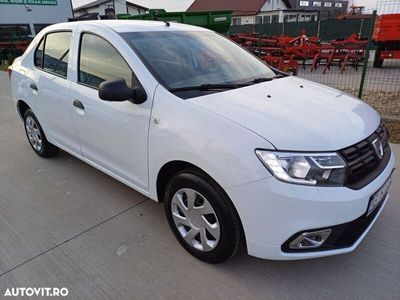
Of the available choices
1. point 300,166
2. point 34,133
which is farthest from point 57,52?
point 300,166

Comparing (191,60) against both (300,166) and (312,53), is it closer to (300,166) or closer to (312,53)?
(300,166)

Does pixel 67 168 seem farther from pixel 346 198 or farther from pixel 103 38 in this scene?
pixel 346 198

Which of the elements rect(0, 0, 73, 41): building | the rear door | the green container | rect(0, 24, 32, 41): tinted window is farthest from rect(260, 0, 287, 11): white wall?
the rear door

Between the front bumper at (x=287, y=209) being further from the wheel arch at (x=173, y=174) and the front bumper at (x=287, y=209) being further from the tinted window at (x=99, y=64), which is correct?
the tinted window at (x=99, y=64)

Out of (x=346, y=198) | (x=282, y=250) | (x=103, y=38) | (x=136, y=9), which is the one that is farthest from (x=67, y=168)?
(x=136, y=9)

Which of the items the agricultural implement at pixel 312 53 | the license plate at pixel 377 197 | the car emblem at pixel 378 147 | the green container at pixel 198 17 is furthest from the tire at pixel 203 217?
the agricultural implement at pixel 312 53

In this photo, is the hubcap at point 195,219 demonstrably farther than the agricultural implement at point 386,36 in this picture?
No

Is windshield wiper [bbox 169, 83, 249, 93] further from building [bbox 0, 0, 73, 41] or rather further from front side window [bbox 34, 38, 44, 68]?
building [bbox 0, 0, 73, 41]

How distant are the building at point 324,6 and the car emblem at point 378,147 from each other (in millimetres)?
52817

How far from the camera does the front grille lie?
1.94 meters

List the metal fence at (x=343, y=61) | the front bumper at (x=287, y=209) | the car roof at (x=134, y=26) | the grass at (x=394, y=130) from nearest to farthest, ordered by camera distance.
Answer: the front bumper at (x=287, y=209) < the car roof at (x=134, y=26) < the grass at (x=394, y=130) < the metal fence at (x=343, y=61)

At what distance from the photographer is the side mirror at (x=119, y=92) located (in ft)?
7.61

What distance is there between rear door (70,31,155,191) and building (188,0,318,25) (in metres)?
39.2

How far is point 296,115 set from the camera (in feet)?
6.95
